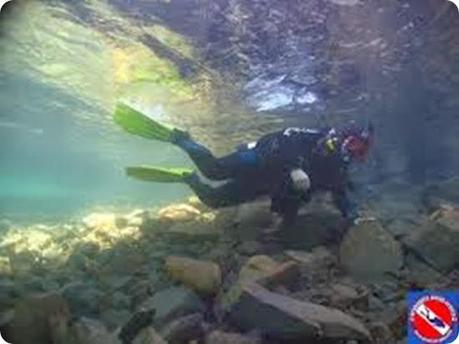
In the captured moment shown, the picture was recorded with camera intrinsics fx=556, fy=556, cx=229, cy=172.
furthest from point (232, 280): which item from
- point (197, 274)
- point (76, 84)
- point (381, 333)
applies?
point (76, 84)

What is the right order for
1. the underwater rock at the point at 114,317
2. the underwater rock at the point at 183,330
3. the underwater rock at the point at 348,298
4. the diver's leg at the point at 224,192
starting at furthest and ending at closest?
1. the diver's leg at the point at 224,192
2. the underwater rock at the point at 348,298
3. the underwater rock at the point at 114,317
4. the underwater rock at the point at 183,330

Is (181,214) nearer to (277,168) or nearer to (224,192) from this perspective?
(224,192)

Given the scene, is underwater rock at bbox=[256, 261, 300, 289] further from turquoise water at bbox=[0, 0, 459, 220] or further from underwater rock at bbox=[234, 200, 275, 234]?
turquoise water at bbox=[0, 0, 459, 220]

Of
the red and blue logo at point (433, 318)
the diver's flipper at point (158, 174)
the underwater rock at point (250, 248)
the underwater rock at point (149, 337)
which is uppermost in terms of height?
the diver's flipper at point (158, 174)

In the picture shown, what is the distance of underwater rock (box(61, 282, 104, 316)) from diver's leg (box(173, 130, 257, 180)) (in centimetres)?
251

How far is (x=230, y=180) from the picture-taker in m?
7.07

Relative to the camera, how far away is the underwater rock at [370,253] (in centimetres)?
541

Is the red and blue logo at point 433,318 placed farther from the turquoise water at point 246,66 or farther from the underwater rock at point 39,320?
the turquoise water at point 246,66

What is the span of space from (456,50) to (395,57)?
1.00 metres

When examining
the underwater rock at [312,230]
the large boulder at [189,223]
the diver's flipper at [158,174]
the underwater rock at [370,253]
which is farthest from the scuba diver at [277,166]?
the underwater rock at [370,253]

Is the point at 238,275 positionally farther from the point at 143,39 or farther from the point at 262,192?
the point at 143,39

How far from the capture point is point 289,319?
4.14 metres

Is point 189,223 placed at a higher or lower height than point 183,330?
higher

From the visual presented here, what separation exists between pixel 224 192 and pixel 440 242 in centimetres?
265
